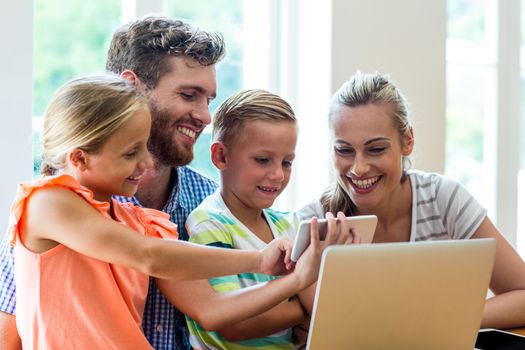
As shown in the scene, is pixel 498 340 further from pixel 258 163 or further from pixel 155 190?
pixel 155 190

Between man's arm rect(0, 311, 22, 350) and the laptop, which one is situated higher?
the laptop

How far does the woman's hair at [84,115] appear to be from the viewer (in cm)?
136

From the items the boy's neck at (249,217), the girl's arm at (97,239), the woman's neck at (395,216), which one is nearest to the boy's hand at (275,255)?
the girl's arm at (97,239)

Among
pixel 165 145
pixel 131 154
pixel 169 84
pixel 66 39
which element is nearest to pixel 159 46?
pixel 169 84

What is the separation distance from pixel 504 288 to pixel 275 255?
81 centimetres

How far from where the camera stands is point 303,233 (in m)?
1.35

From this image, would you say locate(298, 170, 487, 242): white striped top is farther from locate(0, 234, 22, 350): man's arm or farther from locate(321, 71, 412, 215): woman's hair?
locate(0, 234, 22, 350): man's arm

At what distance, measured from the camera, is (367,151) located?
6.47ft

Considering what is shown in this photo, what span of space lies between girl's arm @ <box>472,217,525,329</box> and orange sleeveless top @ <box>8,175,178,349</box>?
0.83m

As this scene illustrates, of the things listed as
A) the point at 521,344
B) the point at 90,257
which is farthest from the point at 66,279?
the point at 521,344

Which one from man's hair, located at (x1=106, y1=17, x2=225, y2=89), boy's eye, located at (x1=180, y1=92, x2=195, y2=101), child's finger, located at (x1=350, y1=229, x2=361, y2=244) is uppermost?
man's hair, located at (x1=106, y1=17, x2=225, y2=89)

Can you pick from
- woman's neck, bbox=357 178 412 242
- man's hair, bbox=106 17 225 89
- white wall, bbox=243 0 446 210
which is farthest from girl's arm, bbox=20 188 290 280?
white wall, bbox=243 0 446 210

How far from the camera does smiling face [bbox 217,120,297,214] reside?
1719 millimetres

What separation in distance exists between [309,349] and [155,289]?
1.64 ft
